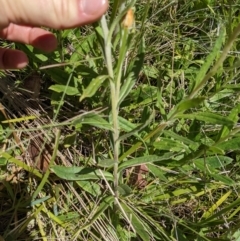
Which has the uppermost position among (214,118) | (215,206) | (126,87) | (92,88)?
(92,88)

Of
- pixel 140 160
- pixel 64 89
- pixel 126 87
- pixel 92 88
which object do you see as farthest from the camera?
pixel 64 89

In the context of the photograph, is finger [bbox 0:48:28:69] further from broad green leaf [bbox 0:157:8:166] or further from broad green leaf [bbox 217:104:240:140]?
broad green leaf [bbox 217:104:240:140]

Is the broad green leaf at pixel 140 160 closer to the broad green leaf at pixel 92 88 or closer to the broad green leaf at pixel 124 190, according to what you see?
the broad green leaf at pixel 124 190

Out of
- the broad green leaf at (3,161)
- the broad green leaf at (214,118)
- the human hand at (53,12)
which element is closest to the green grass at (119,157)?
the broad green leaf at (3,161)

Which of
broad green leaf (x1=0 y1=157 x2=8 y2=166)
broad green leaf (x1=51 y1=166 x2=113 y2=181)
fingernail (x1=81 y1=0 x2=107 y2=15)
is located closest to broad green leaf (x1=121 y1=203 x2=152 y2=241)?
broad green leaf (x1=51 y1=166 x2=113 y2=181)

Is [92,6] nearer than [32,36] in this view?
Yes

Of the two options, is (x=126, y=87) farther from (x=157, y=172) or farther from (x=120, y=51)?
(x=157, y=172)

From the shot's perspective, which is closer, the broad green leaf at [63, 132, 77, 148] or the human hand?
the human hand

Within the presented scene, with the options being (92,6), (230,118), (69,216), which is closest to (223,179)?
(230,118)
